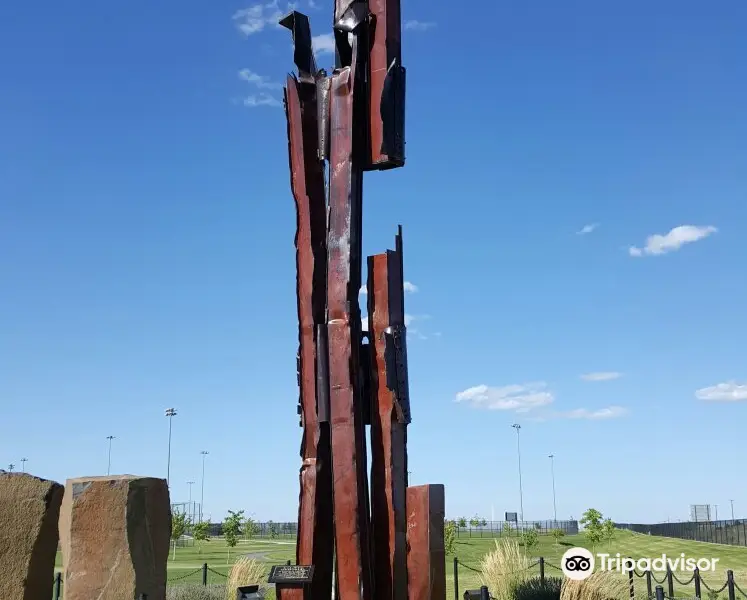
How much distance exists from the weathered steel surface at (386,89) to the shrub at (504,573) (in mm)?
7261

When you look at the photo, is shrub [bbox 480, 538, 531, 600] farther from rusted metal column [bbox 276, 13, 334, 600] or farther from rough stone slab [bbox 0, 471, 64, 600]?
rough stone slab [bbox 0, 471, 64, 600]

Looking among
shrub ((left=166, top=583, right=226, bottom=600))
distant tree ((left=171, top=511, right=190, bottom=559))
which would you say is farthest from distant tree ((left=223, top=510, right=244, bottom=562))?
shrub ((left=166, top=583, right=226, bottom=600))

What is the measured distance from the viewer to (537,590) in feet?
40.0

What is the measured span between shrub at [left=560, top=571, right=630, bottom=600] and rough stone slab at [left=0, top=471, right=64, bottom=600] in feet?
21.0

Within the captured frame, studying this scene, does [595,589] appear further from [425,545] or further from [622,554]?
[622,554]

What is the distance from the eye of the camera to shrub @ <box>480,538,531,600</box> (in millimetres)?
12492

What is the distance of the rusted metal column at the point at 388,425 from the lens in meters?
7.46

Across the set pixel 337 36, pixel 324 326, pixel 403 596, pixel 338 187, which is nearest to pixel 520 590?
pixel 403 596

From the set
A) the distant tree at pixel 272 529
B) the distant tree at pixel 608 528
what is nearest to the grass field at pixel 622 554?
the distant tree at pixel 608 528

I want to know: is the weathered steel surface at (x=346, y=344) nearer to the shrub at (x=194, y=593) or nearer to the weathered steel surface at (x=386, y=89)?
the weathered steel surface at (x=386, y=89)

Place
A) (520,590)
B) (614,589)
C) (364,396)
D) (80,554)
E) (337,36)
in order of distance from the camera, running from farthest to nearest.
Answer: (520,590) → (614,589) → (337,36) → (364,396) → (80,554)

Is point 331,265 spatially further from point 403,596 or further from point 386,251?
point 403,596

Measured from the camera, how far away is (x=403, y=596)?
291 inches

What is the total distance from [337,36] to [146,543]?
5.22 meters
